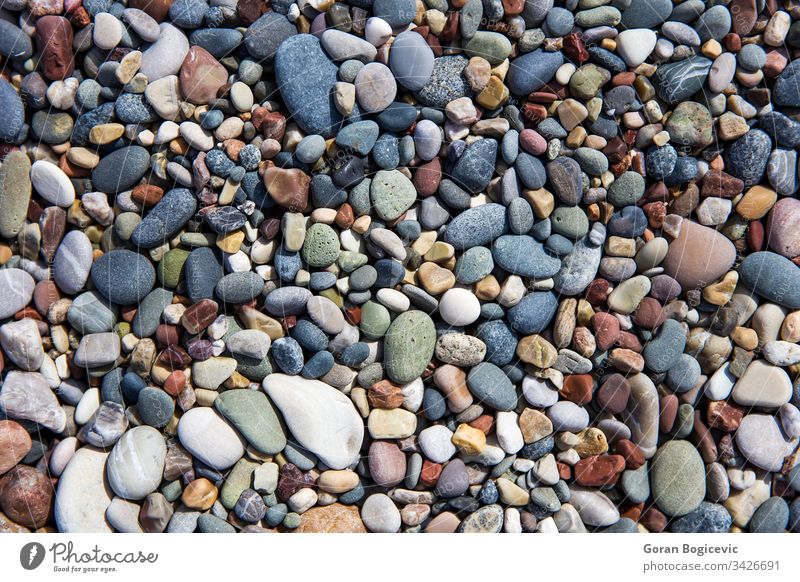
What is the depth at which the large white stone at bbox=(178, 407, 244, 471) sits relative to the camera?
1.42 m

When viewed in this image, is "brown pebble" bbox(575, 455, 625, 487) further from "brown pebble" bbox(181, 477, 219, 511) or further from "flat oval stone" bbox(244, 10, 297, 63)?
"flat oval stone" bbox(244, 10, 297, 63)

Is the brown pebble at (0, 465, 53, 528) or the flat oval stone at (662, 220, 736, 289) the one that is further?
the flat oval stone at (662, 220, 736, 289)

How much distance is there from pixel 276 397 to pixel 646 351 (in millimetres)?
950

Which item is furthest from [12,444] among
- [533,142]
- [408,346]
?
[533,142]

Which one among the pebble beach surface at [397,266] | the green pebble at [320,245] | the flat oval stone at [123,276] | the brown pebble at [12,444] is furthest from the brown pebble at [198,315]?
the brown pebble at [12,444]

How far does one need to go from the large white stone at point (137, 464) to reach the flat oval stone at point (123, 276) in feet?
1.10

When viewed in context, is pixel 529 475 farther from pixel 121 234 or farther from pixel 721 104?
pixel 121 234

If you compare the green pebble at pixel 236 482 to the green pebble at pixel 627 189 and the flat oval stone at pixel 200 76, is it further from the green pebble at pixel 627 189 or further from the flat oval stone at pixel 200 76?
the green pebble at pixel 627 189

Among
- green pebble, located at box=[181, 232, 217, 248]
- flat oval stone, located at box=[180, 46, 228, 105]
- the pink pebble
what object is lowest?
green pebble, located at box=[181, 232, 217, 248]

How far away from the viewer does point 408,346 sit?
1.45 metres

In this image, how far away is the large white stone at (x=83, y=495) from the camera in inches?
55.1

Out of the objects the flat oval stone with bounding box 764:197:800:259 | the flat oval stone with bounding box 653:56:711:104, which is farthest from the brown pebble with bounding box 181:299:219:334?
the flat oval stone with bounding box 764:197:800:259

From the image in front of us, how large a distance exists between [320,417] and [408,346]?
28 centimetres
